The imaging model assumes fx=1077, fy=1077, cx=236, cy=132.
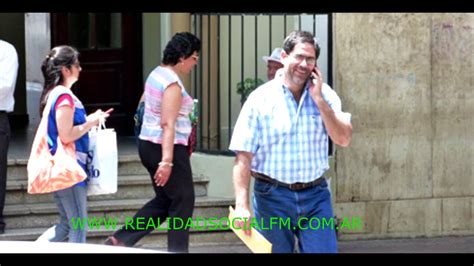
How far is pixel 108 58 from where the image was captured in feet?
37.9

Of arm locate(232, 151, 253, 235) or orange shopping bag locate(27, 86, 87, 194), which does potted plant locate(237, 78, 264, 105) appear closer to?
orange shopping bag locate(27, 86, 87, 194)

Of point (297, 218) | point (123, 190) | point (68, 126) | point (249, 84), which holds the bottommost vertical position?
point (123, 190)

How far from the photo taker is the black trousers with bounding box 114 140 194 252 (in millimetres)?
7676

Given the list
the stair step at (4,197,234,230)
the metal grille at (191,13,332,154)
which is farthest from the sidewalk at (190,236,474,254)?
the metal grille at (191,13,332,154)

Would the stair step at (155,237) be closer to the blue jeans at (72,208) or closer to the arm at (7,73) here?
the arm at (7,73)

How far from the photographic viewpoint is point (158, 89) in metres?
7.61

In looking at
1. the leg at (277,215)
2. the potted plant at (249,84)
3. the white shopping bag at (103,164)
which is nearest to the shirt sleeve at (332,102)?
the leg at (277,215)

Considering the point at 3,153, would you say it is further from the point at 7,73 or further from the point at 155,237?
the point at 155,237

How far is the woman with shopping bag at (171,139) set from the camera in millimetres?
7547

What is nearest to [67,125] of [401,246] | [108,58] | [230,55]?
[230,55]

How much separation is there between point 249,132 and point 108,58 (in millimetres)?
5669

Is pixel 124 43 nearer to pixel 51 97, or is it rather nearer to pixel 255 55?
pixel 255 55

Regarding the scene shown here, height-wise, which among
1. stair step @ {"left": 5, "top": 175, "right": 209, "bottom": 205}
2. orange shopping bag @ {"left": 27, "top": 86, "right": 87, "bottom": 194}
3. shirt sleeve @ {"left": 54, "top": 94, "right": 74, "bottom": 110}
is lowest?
stair step @ {"left": 5, "top": 175, "right": 209, "bottom": 205}
